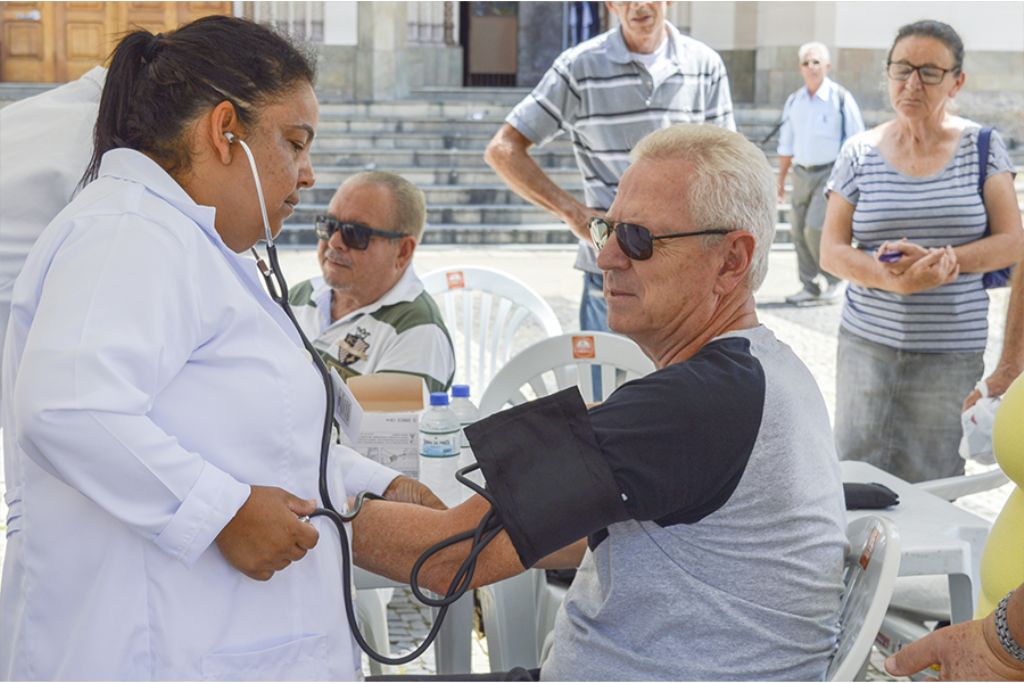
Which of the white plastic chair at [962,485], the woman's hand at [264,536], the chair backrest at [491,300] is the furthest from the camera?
the chair backrest at [491,300]

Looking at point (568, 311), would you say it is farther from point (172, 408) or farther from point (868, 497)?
point (172, 408)

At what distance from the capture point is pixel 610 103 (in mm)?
4402

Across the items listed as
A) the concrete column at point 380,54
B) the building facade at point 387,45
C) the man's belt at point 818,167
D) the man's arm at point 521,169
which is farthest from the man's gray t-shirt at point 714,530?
the concrete column at point 380,54

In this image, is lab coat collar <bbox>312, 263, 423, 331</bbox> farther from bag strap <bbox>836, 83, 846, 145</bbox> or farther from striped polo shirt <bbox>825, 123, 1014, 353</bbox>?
bag strap <bbox>836, 83, 846, 145</bbox>

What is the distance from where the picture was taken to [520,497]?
5.78 ft

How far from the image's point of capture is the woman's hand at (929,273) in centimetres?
360

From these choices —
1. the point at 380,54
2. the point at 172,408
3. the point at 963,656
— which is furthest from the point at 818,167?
the point at 172,408

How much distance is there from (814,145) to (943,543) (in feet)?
→ 24.4

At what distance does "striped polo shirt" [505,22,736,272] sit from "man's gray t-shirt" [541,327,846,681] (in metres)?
2.53

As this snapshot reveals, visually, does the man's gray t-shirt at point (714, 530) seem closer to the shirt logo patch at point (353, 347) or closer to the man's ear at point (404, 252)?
the shirt logo patch at point (353, 347)

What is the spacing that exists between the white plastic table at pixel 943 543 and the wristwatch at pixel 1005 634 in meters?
0.66

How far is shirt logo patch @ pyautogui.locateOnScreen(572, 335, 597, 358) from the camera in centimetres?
358

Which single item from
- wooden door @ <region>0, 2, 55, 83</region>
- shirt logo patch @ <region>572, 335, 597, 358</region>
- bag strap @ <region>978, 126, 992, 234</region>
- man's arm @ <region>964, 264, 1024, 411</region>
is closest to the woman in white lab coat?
shirt logo patch @ <region>572, 335, 597, 358</region>

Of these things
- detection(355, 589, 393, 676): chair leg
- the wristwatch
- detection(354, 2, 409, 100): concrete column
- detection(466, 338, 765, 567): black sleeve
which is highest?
detection(354, 2, 409, 100): concrete column
